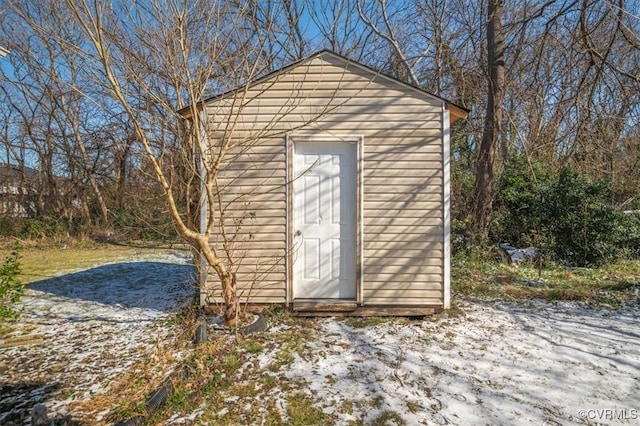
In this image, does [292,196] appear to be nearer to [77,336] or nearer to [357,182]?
[357,182]

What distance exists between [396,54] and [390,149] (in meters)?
8.40

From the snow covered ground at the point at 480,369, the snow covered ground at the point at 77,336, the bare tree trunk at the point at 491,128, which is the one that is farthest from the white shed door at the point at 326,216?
the bare tree trunk at the point at 491,128

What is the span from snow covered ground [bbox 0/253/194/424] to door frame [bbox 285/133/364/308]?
5.05ft

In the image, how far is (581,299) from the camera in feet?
16.1

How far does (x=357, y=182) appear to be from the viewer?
426 centimetres

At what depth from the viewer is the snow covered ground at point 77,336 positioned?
284cm

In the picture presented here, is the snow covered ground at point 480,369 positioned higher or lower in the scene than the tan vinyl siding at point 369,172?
lower

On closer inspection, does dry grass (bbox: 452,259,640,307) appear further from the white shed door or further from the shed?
the white shed door

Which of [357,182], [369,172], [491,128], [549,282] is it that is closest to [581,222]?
[549,282]

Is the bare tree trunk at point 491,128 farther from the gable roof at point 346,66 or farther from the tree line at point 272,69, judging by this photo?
the gable roof at point 346,66

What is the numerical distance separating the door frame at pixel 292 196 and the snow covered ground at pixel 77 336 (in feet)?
5.05

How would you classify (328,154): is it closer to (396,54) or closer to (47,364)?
(47,364)

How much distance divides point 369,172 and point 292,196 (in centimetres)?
97

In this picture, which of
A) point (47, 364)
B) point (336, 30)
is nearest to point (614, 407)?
point (47, 364)
